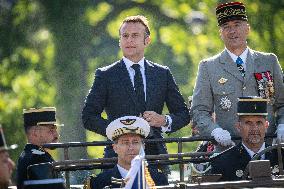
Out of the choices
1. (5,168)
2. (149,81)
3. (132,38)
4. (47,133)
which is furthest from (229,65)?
(5,168)

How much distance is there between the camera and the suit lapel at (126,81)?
1030cm

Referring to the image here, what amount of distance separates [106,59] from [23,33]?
6.75 feet

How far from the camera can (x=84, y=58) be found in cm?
2267

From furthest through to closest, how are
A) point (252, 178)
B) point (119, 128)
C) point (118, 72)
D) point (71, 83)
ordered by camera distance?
point (71, 83) < point (118, 72) < point (119, 128) < point (252, 178)

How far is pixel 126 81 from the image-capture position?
10.4 metres

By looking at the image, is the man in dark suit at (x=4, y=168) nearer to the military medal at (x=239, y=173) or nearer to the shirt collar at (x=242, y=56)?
Answer: the military medal at (x=239, y=173)

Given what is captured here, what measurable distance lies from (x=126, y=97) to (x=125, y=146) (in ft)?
3.17

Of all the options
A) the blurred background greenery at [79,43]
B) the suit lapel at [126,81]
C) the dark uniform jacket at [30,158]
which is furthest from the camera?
the blurred background greenery at [79,43]

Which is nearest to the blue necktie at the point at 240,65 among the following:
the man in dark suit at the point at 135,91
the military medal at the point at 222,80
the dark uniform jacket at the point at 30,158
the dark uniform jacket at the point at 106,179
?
the military medal at the point at 222,80

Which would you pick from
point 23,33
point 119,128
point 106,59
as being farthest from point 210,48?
point 119,128

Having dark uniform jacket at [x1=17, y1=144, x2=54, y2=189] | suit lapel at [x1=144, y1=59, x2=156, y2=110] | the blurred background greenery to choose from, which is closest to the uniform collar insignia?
dark uniform jacket at [x1=17, y1=144, x2=54, y2=189]

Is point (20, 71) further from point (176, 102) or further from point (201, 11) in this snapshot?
point (176, 102)

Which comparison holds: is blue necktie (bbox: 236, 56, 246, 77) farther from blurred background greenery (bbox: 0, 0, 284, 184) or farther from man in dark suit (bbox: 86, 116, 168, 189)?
blurred background greenery (bbox: 0, 0, 284, 184)

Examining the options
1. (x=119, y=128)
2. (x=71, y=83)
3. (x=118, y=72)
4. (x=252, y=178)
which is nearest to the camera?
(x=252, y=178)
